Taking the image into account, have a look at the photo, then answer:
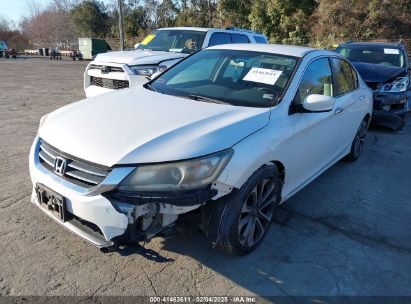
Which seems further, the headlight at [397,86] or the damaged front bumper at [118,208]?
the headlight at [397,86]

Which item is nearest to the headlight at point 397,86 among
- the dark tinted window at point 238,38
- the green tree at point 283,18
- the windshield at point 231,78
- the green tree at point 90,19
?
the dark tinted window at point 238,38

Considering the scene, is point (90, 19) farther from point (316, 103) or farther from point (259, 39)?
point (316, 103)

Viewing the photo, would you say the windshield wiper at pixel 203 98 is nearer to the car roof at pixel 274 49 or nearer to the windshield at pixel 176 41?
the car roof at pixel 274 49

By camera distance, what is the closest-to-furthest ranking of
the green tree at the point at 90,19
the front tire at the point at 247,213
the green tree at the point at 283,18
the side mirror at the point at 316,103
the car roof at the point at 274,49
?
the front tire at the point at 247,213 < the side mirror at the point at 316,103 < the car roof at the point at 274,49 < the green tree at the point at 283,18 < the green tree at the point at 90,19

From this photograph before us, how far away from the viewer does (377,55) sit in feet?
30.5

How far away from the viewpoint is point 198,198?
2633 mm

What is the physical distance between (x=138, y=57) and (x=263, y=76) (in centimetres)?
431

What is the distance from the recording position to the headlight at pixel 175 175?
2602mm

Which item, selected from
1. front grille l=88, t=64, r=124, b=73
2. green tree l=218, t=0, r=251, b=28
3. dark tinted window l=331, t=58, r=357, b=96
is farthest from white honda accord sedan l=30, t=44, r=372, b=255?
green tree l=218, t=0, r=251, b=28

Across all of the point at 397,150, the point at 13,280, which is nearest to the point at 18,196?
the point at 13,280

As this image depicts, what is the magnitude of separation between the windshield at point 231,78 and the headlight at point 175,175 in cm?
99

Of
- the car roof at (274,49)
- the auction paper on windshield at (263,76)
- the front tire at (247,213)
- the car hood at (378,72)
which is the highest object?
the car roof at (274,49)

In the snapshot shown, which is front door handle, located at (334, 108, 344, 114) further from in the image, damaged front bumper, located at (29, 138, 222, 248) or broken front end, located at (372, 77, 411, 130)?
broken front end, located at (372, 77, 411, 130)

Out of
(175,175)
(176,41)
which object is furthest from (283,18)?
(175,175)
